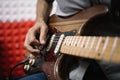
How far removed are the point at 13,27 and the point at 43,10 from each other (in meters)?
0.59

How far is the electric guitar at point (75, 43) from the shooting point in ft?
1.36

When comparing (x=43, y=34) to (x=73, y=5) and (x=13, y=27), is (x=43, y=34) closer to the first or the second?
(x=73, y=5)

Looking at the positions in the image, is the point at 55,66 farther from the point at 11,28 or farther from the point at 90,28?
the point at 11,28

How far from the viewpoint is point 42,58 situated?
0.81m

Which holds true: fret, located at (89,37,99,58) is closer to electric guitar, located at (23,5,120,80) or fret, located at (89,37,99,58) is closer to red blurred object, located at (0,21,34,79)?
electric guitar, located at (23,5,120,80)

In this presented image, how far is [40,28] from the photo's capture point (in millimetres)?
872

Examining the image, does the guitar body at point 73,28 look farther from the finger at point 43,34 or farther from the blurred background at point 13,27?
the blurred background at point 13,27

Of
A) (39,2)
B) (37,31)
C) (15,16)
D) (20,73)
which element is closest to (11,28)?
(15,16)

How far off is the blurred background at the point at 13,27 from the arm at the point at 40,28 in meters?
0.49

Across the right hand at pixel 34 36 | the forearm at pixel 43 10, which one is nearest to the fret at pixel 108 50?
the right hand at pixel 34 36

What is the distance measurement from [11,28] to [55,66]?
0.92 metres

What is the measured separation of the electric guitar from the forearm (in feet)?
0.17

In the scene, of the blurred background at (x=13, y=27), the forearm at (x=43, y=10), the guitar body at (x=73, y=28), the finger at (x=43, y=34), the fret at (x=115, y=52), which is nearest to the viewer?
the fret at (x=115, y=52)

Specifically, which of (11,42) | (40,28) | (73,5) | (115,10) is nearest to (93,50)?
(115,10)
